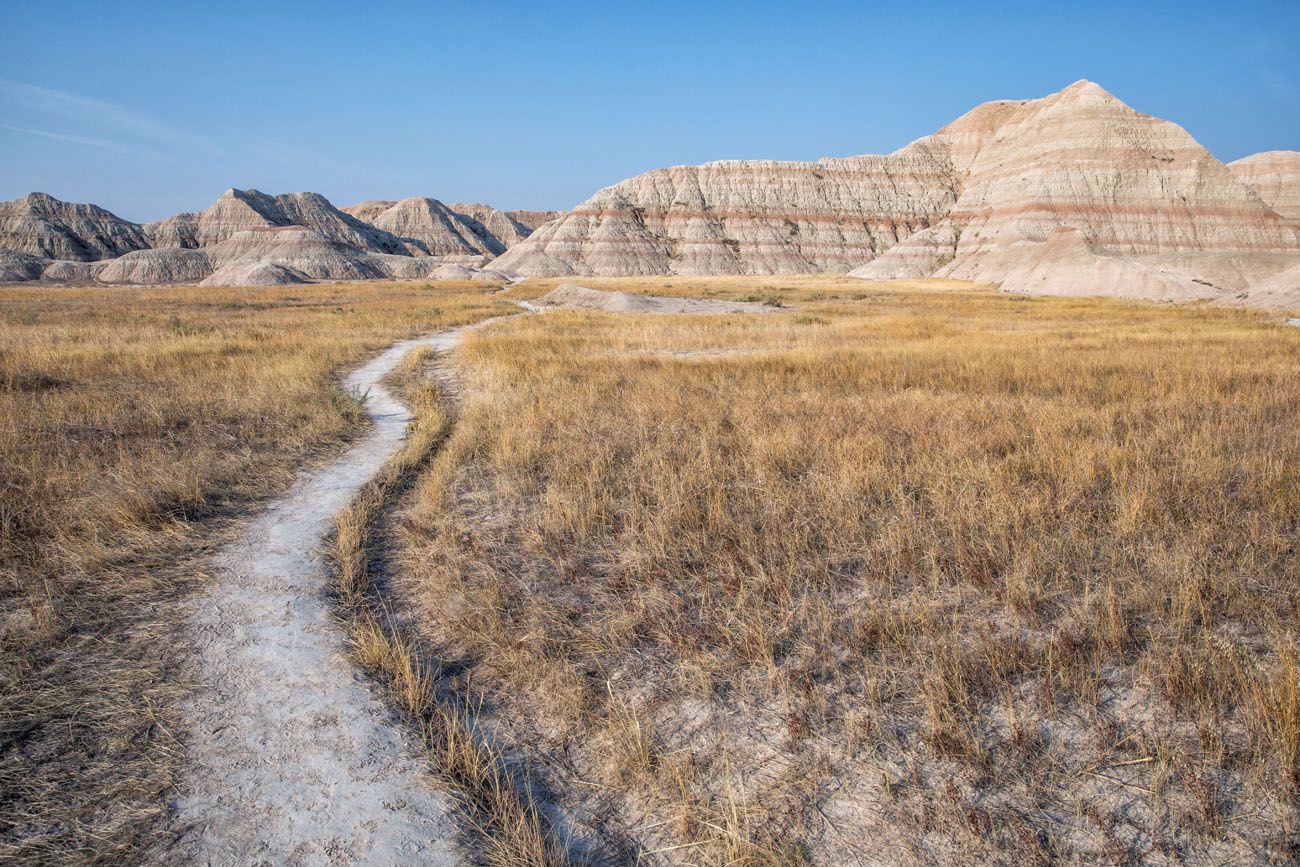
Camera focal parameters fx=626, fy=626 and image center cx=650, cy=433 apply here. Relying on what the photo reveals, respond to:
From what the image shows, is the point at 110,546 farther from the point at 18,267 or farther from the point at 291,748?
the point at 18,267

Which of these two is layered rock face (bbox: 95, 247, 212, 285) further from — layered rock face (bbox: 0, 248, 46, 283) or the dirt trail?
the dirt trail

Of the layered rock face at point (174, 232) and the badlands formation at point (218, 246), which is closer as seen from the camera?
the badlands formation at point (218, 246)

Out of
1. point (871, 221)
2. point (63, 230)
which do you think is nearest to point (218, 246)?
point (63, 230)

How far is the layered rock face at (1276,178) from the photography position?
8169cm

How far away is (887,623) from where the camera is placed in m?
3.77

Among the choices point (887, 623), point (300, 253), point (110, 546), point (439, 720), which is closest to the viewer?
point (439, 720)

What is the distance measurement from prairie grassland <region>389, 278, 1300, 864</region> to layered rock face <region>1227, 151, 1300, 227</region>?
3932 inches

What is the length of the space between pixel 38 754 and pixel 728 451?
19.7ft

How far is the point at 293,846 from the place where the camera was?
2506 millimetres

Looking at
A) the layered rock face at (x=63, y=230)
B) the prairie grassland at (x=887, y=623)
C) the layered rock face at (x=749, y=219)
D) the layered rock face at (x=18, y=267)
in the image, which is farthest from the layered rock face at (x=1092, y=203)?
the layered rock face at (x=63, y=230)

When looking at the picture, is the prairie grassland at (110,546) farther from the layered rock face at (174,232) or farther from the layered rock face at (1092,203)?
the layered rock face at (174,232)

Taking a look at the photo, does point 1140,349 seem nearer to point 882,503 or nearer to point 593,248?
point 882,503

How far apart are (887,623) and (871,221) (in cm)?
11150

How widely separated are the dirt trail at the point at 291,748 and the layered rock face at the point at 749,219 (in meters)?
97.3
